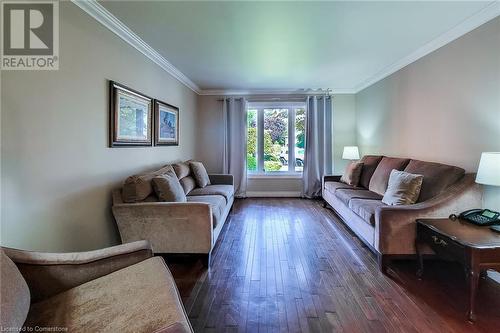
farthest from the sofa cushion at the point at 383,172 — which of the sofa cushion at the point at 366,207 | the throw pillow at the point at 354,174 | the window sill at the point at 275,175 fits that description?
the window sill at the point at 275,175

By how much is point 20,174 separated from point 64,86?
29.8 inches

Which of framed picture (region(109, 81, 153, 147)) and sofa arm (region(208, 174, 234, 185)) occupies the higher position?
framed picture (region(109, 81, 153, 147))

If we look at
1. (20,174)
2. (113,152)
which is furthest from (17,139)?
(113,152)

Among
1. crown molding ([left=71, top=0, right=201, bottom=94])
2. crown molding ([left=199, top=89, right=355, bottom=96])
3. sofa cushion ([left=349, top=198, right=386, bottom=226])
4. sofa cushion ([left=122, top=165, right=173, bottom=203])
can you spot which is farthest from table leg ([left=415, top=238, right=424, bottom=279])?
crown molding ([left=199, top=89, right=355, bottom=96])

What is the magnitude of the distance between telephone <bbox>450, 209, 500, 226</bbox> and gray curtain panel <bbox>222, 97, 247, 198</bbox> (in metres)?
4.11

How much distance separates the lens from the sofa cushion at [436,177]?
105 inches

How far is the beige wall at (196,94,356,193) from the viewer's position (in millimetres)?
5938

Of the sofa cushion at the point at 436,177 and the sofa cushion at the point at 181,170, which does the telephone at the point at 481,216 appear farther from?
the sofa cushion at the point at 181,170

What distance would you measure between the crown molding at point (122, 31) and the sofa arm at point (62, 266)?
197 cm

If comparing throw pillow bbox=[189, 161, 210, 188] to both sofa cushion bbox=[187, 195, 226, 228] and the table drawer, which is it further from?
the table drawer

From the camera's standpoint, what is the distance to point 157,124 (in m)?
3.72

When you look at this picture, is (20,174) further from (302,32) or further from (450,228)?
(450,228)

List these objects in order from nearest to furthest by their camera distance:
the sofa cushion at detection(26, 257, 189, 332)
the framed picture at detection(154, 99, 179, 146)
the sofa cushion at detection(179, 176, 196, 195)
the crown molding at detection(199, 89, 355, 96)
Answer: the sofa cushion at detection(26, 257, 189, 332) < the framed picture at detection(154, 99, 179, 146) < the sofa cushion at detection(179, 176, 196, 195) < the crown molding at detection(199, 89, 355, 96)

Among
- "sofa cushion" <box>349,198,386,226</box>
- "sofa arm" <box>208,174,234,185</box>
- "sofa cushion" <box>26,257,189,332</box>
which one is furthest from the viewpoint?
"sofa arm" <box>208,174,234,185</box>
